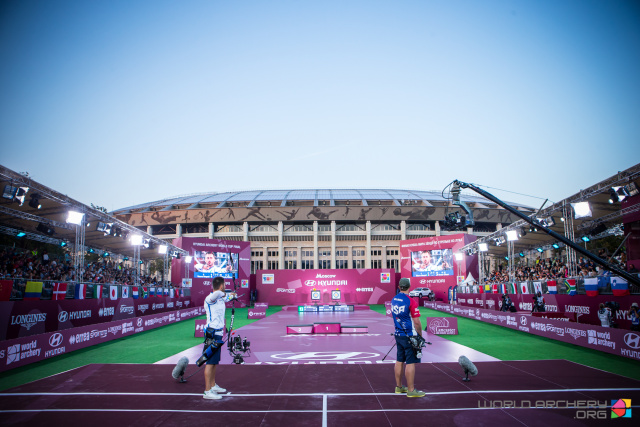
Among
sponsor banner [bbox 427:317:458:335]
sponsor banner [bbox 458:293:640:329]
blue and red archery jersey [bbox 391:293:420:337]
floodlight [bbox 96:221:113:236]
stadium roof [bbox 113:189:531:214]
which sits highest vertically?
stadium roof [bbox 113:189:531:214]

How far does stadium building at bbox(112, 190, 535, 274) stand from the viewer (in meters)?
58.0

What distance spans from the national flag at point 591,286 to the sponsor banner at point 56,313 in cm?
2277

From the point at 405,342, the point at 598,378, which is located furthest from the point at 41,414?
the point at 598,378

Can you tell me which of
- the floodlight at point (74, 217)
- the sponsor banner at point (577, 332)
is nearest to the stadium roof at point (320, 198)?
the sponsor banner at point (577, 332)

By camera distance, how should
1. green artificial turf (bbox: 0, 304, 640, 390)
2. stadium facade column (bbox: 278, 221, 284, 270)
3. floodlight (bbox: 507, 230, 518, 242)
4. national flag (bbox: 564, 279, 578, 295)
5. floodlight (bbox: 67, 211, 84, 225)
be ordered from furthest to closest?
stadium facade column (bbox: 278, 221, 284, 270), floodlight (bbox: 507, 230, 518, 242), floodlight (bbox: 67, 211, 84, 225), national flag (bbox: 564, 279, 578, 295), green artificial turf (bbox: 0, 304, 640, 390)

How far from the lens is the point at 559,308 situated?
19375mm

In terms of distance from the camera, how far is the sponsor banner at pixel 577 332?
11.5 meters

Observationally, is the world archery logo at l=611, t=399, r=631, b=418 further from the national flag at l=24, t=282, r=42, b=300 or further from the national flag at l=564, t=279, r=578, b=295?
the national flag at l=24, t=282, r=42, b=300

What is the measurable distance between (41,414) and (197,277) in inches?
1356

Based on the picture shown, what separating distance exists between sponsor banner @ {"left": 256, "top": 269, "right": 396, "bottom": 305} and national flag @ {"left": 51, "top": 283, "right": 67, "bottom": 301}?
94.5 feet

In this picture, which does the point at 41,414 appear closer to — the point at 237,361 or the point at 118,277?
the point at 237,361

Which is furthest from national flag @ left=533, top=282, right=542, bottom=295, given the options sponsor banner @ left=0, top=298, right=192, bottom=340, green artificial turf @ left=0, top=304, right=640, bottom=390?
sponsor banner @ left=0, top=298, right=192, bottom=340

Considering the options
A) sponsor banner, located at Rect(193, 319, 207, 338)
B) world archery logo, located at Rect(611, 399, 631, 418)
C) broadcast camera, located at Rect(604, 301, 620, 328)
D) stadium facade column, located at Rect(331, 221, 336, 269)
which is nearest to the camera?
world archery logo, located at Rect(611, 399, 631, 418)

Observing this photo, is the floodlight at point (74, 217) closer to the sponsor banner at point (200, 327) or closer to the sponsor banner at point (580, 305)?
the sponsor banner at point (200, 327)
